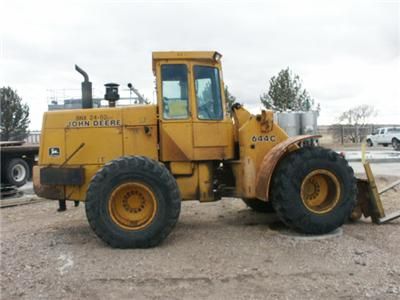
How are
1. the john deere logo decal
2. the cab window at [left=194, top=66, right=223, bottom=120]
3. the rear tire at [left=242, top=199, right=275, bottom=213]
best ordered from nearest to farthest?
the cab window at [left=194, top=66, right=223, bottom=120] < the john deere logo decal < the rear tire at [left=242, top=199, right=275, bottom=213]

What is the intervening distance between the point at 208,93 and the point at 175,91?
1.68 feet

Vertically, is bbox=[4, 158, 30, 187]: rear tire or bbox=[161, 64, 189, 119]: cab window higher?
bbox=[161, 64, 189, 119]: cab window

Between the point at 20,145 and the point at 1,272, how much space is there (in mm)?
12217

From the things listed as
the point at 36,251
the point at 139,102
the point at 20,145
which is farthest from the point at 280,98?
the point at 36,251

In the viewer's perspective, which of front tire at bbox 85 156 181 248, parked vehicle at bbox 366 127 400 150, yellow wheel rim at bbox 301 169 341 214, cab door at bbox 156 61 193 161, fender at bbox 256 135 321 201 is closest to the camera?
front tire at bbox 85 156 181 248

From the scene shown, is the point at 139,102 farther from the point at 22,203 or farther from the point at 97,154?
the point at 22,203

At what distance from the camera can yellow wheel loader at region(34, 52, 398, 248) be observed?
6723 millimetres

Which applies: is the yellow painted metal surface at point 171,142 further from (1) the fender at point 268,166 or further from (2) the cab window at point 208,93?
(1) the fender at point 268,166

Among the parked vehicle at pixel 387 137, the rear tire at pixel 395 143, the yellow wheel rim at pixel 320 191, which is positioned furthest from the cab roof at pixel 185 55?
the rear tire at pixel 395 143

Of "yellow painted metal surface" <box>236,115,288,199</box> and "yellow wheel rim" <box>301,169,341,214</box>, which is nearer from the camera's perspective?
"yellow wheel rim" <box>301,169,341,214</box>

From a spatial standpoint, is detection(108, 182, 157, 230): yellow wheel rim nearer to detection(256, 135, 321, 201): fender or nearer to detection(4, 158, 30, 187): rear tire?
detection(256, 135, 321, 201): fender

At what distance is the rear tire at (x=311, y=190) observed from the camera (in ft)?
21.9

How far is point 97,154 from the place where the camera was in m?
7.24

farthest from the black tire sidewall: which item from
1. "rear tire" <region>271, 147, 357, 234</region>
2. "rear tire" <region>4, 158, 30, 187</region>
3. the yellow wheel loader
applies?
"rear tire" <region>4, 158, 30, 187</region>
